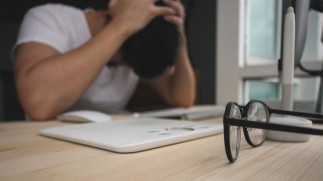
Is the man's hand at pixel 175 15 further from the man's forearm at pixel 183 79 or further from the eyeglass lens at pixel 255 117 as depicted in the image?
the eyeglass lens at pixel 255 117

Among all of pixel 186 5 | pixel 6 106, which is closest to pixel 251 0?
pixel 186 5

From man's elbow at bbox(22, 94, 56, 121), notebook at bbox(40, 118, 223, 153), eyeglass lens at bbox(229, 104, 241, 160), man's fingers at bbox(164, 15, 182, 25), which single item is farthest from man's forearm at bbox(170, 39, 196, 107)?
eyeglass lens at bbox(229, 104, 241, 160)

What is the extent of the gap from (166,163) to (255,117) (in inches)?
5.1

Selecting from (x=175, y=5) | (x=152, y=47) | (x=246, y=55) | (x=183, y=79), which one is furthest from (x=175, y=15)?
(x=246, y=55)

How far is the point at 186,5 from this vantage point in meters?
1.05

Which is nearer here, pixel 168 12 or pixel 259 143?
pixel 259 143

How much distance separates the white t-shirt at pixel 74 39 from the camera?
0.73 m

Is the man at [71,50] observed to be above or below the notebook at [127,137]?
above

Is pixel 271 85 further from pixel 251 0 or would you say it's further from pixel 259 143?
pixel 259 143

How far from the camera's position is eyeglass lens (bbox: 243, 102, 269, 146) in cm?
26

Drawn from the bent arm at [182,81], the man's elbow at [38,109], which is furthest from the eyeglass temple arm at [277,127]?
the bent arm at [182,81]

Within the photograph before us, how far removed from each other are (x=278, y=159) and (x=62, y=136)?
0.86 ft

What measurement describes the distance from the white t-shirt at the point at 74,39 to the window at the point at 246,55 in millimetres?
527

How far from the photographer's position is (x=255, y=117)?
0.29 meters
